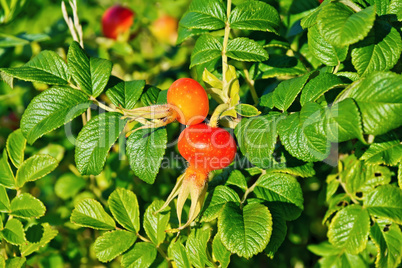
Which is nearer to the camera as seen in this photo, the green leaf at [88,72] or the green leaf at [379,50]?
the green leaf at [379,50]

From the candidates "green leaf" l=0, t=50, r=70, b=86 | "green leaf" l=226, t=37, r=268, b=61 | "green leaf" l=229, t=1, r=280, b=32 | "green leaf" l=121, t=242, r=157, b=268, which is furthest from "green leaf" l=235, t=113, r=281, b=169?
"green leaf" l=0, t=50, r=70, b=86

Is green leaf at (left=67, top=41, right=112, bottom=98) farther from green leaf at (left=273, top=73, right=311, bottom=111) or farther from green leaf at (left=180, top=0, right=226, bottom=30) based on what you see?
green leaf at (left=273, top=73, right=311, bottom=111)

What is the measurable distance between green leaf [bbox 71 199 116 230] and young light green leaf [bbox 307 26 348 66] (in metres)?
0.88

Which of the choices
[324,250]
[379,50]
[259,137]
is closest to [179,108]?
[259,137]

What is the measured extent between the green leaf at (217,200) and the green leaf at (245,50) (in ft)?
1.38

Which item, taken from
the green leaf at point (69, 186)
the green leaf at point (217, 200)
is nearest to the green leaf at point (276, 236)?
the green leaf at point (217, 200)

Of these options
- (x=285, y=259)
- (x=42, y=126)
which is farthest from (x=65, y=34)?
(x=285, y=259)

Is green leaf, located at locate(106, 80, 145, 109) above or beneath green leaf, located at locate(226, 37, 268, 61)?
beneath

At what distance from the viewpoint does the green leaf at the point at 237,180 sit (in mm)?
1300

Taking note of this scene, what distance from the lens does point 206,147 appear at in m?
1.16

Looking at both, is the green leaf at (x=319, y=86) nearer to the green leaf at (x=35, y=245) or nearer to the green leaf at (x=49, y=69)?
the green leaf at (x=49, y=69)

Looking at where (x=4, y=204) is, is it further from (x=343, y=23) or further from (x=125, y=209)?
(x=343, y=23)

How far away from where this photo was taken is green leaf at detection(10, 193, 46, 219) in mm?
1301

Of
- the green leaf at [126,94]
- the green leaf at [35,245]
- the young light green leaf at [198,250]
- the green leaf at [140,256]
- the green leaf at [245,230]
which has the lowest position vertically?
the green leaf at [35,245]
